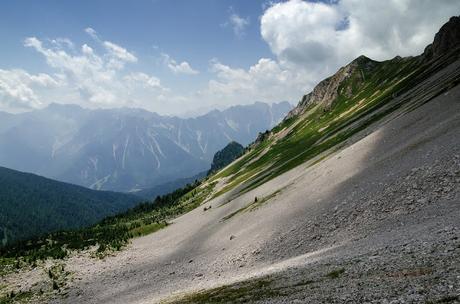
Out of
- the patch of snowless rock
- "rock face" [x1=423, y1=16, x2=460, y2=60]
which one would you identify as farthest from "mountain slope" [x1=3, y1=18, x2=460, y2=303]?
"rock face" [x1=423, y1=16, x2=460, y2=60]

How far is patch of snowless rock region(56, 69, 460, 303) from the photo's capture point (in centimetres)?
2031

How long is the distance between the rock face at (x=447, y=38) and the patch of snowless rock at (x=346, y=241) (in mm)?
94694

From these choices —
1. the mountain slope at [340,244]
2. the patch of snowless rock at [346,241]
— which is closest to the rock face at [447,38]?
the mountain slope at [340,244]

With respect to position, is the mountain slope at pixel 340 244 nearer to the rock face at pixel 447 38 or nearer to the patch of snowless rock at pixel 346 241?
the patch of snowless rock at pixel 346 241

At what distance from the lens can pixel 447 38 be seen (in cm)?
14588

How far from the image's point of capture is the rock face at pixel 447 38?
468ft

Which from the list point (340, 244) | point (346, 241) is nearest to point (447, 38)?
point (346, 241)

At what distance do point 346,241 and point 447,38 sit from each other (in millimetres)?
145625

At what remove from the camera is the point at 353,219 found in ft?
123

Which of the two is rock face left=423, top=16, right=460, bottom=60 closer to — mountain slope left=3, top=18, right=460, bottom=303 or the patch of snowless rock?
mountain slope left=3, top=18, right=460, bottom=303

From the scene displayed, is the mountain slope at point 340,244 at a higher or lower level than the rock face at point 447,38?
lower

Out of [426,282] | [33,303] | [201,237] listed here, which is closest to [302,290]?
[426,282]

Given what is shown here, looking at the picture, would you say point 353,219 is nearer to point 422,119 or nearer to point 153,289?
point 153,289

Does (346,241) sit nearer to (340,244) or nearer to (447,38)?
(340,244)
